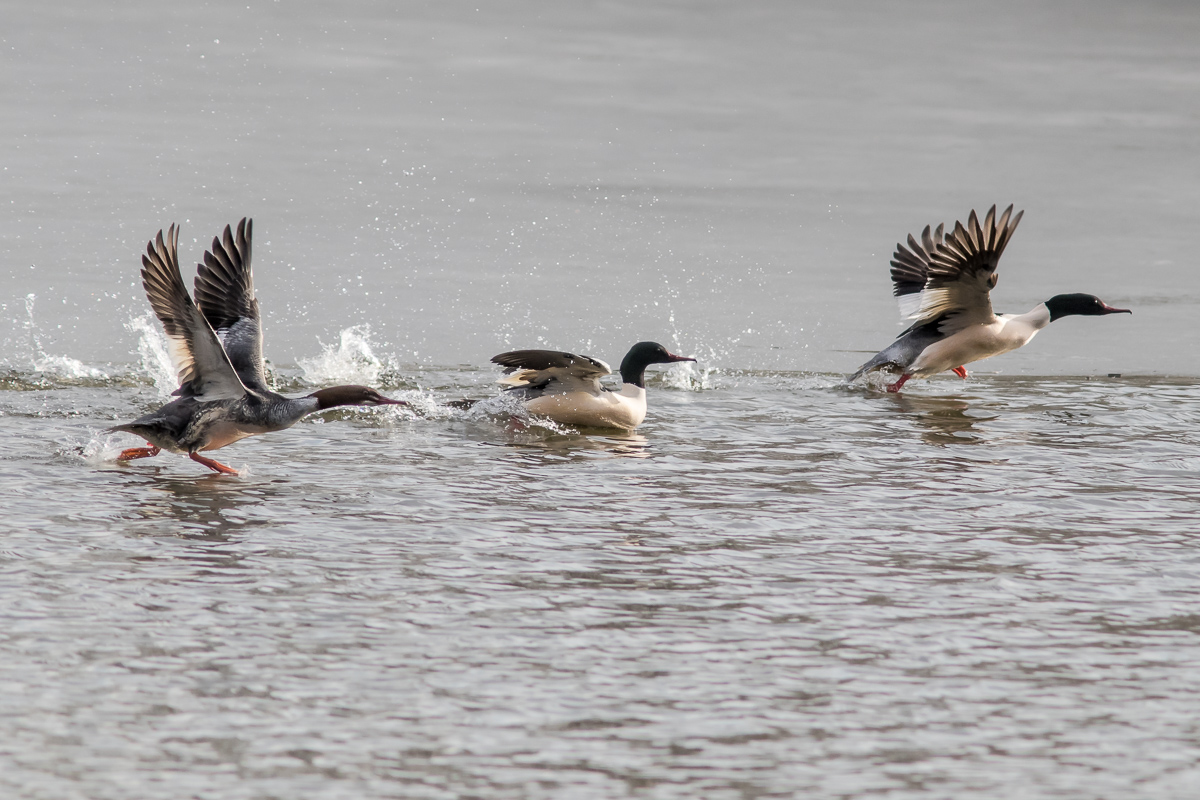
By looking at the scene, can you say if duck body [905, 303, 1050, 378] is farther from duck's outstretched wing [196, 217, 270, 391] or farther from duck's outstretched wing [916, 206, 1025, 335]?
duck's outstretched wing [196, 217, 270, 391]

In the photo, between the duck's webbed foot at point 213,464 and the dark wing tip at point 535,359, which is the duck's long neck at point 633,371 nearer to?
the dark wing tip at point 535,359

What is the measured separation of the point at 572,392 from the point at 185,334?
265cm

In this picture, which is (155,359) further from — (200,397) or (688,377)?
(688,377)

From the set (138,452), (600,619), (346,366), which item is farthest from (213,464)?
(600,619)

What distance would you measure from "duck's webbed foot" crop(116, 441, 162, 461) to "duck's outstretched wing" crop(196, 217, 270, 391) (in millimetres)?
725

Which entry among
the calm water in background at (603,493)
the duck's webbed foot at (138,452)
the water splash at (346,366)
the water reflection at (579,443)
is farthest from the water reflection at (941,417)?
the duck's webbed foot at (138,452)

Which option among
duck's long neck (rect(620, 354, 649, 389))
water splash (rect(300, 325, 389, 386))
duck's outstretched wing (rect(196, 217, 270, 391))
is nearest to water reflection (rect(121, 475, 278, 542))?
duck's outstretched wing (rect(196, 217, 270, 391))

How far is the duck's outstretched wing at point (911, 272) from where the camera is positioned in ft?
38.7

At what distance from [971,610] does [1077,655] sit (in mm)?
502

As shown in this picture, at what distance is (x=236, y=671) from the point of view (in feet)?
14.4

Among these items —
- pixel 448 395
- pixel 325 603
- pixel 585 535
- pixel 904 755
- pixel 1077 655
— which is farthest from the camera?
pixel 448 395

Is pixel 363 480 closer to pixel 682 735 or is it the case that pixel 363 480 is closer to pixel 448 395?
pixel 448 395

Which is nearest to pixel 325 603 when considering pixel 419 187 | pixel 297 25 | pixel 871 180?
pixel 419 187

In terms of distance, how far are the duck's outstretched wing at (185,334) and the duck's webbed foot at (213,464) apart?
301mm
